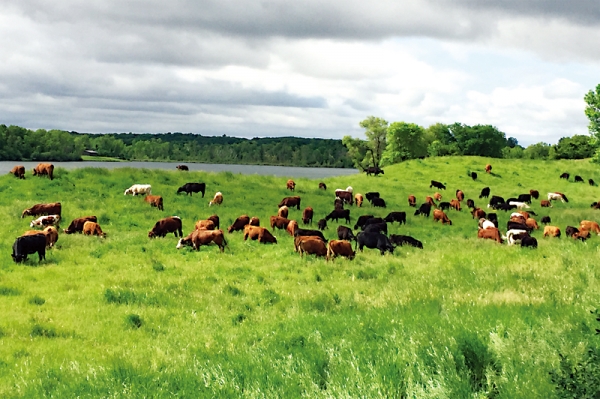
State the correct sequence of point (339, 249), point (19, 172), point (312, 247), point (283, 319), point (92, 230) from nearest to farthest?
1. point (283, 319)
2. point (339, 249)
3. point (312, 247)
4. point (92, 230)
5. point (19, 172)

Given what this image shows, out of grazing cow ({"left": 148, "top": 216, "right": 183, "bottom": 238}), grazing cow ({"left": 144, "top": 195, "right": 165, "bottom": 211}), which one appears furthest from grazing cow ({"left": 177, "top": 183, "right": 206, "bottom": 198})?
grazing cow ({"left": 148, "top": 216, "right": 183, "bottom": 238})

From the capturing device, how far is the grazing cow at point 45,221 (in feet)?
72.2

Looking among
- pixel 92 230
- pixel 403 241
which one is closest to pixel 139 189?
pixel 92 230

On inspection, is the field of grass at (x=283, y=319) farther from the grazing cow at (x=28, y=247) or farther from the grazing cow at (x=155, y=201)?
the grazing cow at (x=155, y=201)

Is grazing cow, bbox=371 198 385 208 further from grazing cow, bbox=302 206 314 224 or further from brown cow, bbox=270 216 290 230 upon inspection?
brown cow, bbox=270 216 290 230

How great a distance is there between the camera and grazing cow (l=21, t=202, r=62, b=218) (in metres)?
23.9

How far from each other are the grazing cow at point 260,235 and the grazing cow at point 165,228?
10.7 ft

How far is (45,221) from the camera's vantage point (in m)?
22.4

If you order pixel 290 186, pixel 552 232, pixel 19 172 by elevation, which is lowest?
pixel 552 232

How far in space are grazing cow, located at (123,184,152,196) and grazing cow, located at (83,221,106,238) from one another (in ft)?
26.4

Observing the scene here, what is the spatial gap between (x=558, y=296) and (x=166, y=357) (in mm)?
7601

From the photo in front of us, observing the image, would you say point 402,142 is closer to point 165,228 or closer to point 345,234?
point 345,234

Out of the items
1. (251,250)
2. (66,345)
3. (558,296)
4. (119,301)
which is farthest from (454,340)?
(251,250)

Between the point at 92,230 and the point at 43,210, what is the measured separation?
4474mm
